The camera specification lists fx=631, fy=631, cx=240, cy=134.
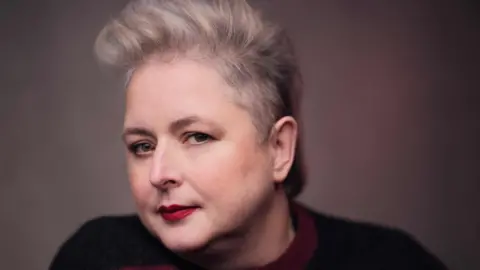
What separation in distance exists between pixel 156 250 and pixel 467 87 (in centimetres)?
59

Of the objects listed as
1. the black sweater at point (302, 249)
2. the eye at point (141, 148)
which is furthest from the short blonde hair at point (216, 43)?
the black sweater at point (302, 249)

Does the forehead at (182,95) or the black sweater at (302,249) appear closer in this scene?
the forehead at (182,95)

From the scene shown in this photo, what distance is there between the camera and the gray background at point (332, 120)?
1062mm

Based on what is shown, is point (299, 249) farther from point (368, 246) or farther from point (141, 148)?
point (141, 148)

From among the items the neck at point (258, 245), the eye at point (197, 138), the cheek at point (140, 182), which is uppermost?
the eye at point (197, 138)

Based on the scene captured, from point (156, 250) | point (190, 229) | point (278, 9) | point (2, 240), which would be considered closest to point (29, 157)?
point (2, 240)

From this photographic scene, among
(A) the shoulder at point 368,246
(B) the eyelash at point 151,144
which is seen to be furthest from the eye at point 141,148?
(A) the shoulder at point 368,246

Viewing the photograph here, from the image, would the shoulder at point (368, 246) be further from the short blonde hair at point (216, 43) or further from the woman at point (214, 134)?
the short blonde hair at point (216, 43)

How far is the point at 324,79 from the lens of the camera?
1091 mm

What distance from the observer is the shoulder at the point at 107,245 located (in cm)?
106

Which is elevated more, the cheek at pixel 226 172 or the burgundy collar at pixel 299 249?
the cheek at pixel 226 172

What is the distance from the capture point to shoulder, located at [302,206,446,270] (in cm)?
102

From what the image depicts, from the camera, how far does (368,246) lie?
41.1 inches

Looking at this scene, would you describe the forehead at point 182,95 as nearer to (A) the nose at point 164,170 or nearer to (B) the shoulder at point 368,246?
(A) the nose at point 164,170
